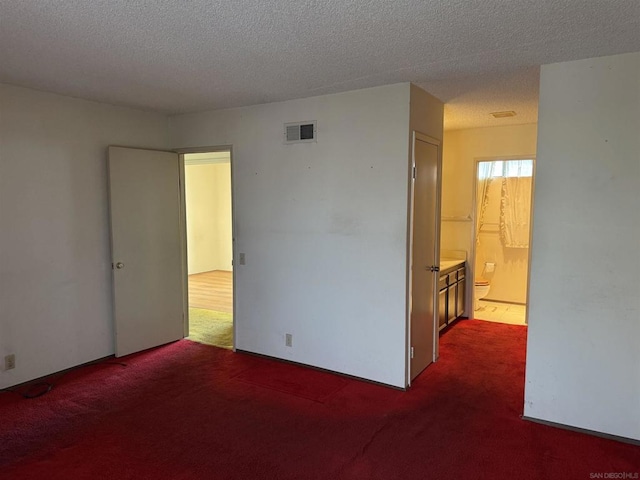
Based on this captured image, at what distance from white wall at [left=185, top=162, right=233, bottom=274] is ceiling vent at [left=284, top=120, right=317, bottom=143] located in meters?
5.27

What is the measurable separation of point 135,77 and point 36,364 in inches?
99.4

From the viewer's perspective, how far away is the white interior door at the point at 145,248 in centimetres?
420

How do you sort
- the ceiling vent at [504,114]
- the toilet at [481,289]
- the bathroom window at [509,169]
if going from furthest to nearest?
the bathroom window at [509,169] → the toilet at [481,289] → the ceiling vent at [504,114]

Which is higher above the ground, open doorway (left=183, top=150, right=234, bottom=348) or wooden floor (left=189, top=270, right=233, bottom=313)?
open doorway (left=183, top=150, right=234, bottom=348)

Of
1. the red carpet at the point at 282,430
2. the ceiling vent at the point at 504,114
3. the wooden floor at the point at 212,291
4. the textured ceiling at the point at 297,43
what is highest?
the ceiling vent at the point at 504,114

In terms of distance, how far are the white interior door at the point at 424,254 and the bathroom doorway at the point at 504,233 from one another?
246cm

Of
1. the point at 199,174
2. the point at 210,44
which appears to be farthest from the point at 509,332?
the point at 199,174

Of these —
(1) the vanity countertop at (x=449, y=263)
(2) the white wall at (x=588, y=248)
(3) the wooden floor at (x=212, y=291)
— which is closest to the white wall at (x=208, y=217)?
(3) the wooden floor at (x=212, y=291)

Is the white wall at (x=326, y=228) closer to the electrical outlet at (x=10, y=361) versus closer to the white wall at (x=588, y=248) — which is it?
the white wall at (x=588, y=248)

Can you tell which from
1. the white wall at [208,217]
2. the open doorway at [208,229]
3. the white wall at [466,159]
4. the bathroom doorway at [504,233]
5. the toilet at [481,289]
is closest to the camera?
the white wall at [466,159]

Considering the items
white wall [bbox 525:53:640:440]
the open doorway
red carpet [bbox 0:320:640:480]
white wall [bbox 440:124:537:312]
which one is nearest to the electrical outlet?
red carpet [bbox 0:320:640:480]

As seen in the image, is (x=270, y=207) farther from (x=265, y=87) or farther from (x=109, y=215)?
(x=109, y=215)

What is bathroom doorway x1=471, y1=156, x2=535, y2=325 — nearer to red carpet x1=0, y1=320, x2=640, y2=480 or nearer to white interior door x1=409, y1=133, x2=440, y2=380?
white interior door x1=409, y1=133, x2=440, y2=380

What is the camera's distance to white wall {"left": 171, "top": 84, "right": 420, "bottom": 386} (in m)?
3.47
